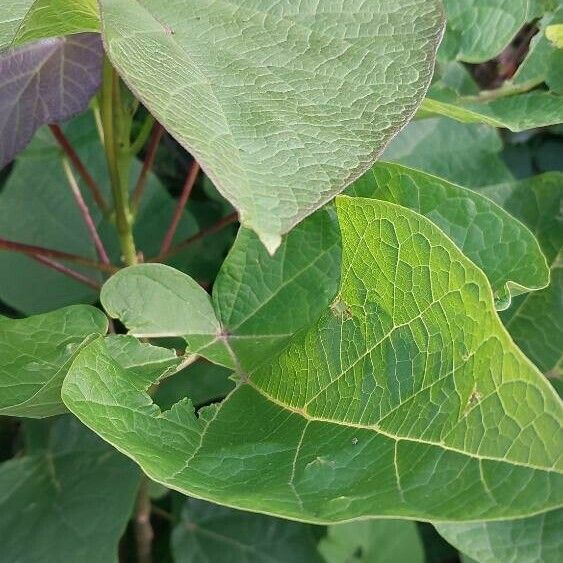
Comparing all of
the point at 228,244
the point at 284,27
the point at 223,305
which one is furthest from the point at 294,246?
the point at 228,244

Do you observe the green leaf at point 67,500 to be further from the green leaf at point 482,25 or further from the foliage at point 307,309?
the green leaf at point 482,25

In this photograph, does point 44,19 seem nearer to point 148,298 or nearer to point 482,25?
point 148,298

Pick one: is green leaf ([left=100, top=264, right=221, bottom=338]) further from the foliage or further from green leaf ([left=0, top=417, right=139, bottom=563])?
green leaf ([left=0, top=417, right=139, bottom=563])

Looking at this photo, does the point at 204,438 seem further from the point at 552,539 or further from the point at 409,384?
the point at 552,539

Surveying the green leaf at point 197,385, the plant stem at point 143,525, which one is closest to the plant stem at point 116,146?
the green leaf at point 197,385

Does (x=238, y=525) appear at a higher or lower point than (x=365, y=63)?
lower

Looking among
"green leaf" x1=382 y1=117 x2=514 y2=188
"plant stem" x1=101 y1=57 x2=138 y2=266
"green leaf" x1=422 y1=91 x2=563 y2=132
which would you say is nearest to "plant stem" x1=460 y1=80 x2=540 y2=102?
"green leaf" x1=422 y1=91 x2=563 y2=132

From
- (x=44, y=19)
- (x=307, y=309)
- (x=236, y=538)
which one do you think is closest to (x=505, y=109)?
(x=307, y=309)
